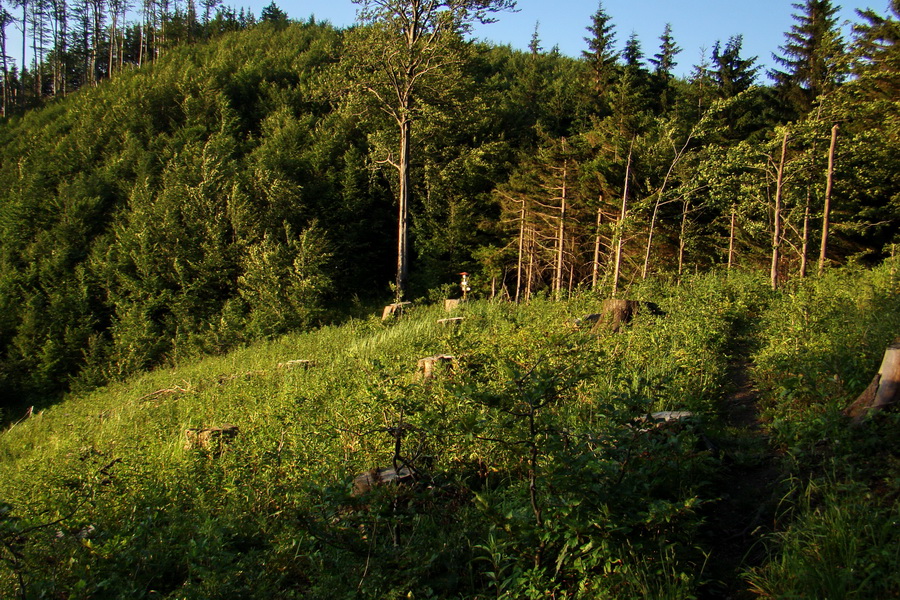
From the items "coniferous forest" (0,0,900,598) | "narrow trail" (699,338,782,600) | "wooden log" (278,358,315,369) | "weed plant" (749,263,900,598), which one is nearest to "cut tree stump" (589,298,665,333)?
"coniferous forest" (0,0,900,598)

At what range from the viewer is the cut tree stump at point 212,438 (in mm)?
6379

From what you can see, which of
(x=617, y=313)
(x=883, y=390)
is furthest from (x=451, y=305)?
(x=883, y=390)

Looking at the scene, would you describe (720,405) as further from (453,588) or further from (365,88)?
(365,88)

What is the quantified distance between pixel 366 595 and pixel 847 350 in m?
5.04

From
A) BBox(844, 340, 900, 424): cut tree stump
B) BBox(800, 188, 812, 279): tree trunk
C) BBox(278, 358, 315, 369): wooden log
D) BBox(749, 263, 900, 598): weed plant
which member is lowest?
BBox(278, 358, 315, 369): wooden log

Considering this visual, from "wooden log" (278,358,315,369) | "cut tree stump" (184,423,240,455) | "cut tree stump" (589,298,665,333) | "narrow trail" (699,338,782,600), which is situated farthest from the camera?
"wooden log" (278,358,315,369)

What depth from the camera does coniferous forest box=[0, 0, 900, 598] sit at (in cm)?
319

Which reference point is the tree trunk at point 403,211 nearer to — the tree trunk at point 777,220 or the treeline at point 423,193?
the treeline at point 423,193

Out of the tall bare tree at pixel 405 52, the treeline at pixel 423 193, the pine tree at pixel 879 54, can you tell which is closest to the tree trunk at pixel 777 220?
the treeline at pixel 423 193

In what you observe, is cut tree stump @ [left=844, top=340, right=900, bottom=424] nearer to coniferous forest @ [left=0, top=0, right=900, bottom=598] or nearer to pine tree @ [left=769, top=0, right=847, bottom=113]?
coniferous forest @ [left=0, top=0, right=900, bottom=598]

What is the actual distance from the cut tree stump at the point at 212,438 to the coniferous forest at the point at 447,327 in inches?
12.8

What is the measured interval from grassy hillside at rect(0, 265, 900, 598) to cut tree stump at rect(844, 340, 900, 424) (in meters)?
0.22

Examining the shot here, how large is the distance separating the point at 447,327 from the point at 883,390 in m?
7.83

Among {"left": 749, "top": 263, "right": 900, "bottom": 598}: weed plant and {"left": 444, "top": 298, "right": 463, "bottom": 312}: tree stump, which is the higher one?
{"left": 749, "top": 263, "right": 900, "bottom": 598}: weed plant
